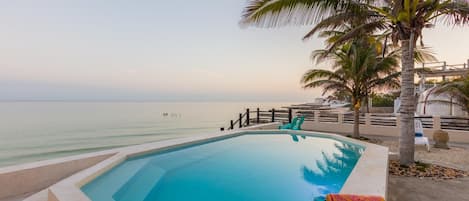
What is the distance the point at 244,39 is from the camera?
13234 mm

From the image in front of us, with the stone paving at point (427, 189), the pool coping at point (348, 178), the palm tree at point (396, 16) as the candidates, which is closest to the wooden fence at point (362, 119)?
the palm tree at point (396, 16)

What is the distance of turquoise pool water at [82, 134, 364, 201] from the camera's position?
3.65m

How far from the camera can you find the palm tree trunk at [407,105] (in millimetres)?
4875

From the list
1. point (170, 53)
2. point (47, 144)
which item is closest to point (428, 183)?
point (170, 53)

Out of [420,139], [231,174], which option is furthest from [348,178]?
[420,139]

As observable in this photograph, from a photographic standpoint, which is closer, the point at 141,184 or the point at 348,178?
the point at 348,178

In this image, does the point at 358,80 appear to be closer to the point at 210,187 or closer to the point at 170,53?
the point at 210,187

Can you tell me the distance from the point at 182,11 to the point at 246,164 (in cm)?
867

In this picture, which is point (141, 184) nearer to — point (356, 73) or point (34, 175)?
point (34, 175)

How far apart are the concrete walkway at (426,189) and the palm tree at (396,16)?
0.95 m

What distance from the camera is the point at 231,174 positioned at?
4770 mm

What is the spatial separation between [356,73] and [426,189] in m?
5.88

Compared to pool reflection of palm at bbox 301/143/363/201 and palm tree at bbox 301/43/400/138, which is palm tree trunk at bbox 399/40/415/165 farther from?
palm tree at bbox 301/43/400/138

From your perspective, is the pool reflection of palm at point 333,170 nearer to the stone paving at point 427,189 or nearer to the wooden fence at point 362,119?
the stone paving at point 427,189
